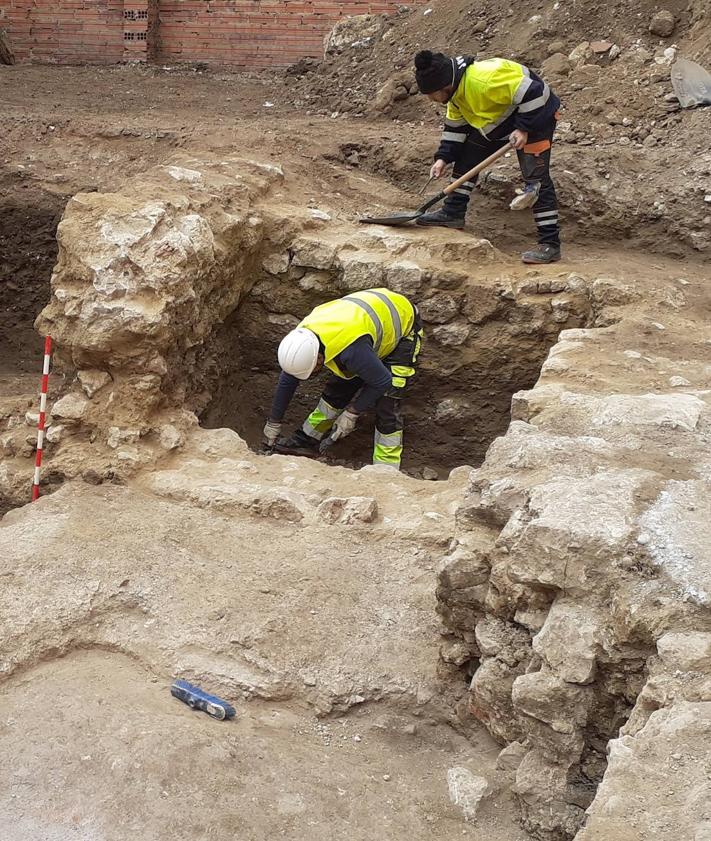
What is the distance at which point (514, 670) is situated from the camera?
3133mm

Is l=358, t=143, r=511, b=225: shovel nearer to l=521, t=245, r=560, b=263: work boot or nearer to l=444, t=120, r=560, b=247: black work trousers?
l=444, t=120, r=560, b=247: black work trousers

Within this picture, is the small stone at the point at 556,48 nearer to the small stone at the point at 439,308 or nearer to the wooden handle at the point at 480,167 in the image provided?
the wooden handle at the point at 480,167

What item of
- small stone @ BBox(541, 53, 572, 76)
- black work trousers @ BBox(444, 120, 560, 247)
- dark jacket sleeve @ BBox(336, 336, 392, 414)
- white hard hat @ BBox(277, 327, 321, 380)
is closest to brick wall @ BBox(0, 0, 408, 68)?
small stone @ BBox(541, 53, 572, 76)

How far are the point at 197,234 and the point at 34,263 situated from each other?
2.75 m

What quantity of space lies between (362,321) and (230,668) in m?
2.51

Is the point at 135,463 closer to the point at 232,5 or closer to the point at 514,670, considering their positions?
the point at 514,670

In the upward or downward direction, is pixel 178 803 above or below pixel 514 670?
below

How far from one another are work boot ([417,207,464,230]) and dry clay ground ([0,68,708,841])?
2.07 meters

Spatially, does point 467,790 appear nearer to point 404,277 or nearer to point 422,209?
point 404,277

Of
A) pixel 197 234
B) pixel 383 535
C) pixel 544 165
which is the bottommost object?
pixel 383 535

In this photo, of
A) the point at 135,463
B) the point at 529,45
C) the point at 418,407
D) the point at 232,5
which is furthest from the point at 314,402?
the point at 232,5

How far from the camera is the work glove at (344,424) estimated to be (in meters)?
5.66

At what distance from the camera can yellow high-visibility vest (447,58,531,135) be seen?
591cm

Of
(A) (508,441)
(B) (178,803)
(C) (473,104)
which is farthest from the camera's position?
(C) (473,104)
